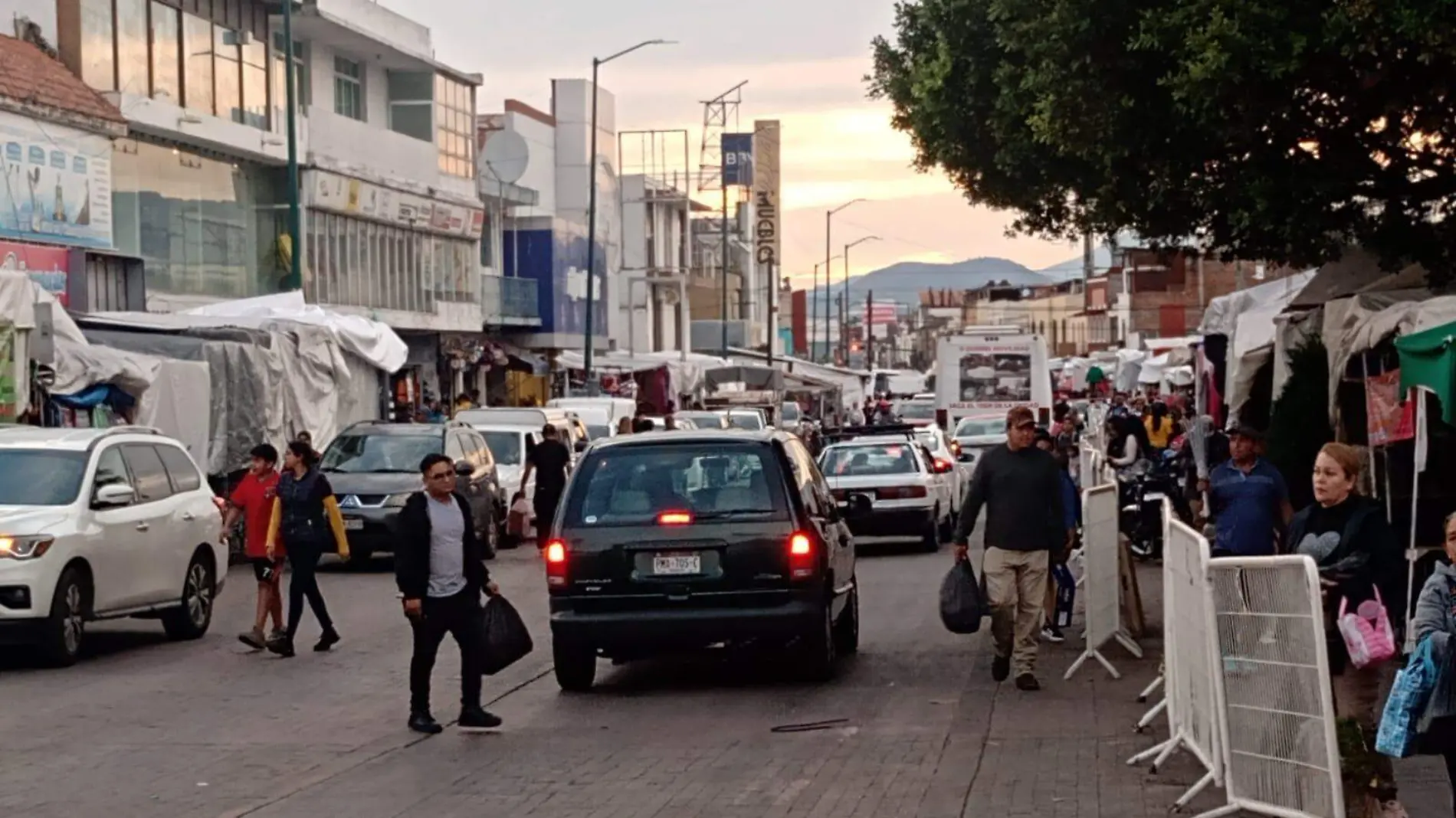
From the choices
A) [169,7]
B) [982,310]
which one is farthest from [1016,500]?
[982,310]

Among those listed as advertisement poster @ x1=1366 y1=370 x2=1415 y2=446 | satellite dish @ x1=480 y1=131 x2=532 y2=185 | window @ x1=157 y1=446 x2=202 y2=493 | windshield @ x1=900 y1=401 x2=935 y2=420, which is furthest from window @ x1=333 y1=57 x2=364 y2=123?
advertisement poster @ x1=1366 y1=370 x2=1415 y2=446

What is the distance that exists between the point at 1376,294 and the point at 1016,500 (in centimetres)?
527

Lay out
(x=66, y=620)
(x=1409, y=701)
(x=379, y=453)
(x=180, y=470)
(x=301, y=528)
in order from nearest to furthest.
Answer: (x=1409, y=701) < (x=66, y=620) < (x=301, y=528) < (x=180, y=470) < (x=379, y=453)

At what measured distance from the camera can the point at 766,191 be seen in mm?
109938

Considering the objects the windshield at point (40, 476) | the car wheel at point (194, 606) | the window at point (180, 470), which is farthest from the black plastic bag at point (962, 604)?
the window at point (180, 470)

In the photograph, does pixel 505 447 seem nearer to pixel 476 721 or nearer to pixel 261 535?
pixel 261 535

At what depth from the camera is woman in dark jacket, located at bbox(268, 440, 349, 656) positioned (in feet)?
55.7

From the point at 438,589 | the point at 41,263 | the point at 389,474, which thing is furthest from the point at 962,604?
the point at 41,263

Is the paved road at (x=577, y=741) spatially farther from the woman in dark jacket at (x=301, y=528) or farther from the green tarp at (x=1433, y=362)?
the green tarp at (x=1433, y=362)

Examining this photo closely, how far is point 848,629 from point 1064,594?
2415 millimetres

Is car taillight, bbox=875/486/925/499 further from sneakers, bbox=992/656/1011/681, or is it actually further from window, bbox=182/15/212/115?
window, bbox=182/15/212/115

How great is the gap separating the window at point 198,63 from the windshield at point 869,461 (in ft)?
50.7

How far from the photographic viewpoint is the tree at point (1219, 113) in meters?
14.7

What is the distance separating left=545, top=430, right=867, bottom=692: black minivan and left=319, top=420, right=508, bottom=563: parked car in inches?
454
